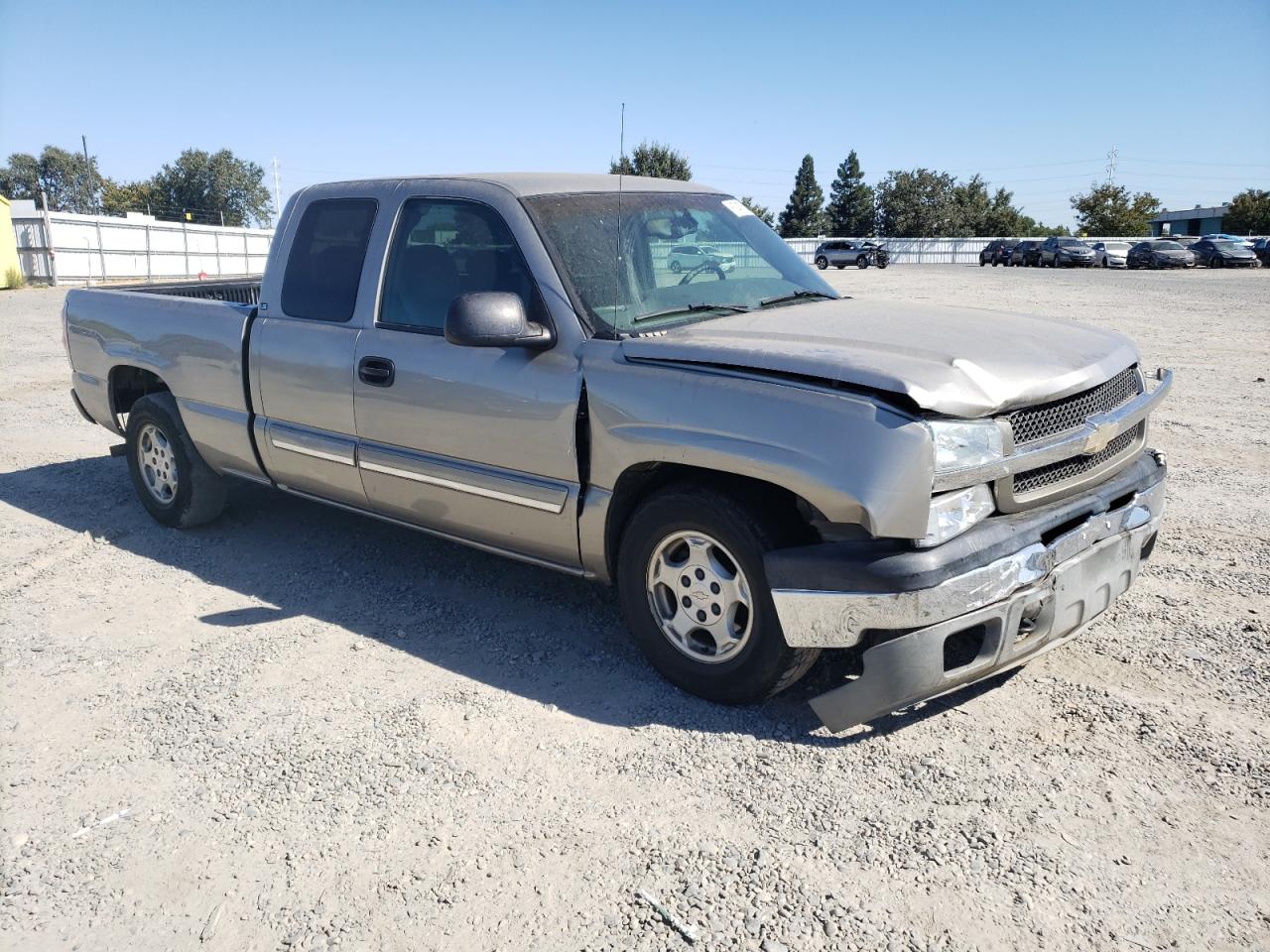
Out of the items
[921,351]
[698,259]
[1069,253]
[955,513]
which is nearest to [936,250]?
[1069,253]

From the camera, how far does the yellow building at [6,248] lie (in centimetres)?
3031

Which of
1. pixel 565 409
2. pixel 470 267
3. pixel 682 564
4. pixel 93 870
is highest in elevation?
pixel 470 267

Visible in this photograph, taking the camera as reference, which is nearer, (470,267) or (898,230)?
(470,267)

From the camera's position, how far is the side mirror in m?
3.75

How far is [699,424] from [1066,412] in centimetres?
126

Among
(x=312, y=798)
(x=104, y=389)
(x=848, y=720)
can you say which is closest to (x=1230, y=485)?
(x=848, y=720)

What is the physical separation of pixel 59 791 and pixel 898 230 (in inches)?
3722

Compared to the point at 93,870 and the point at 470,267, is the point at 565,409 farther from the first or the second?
the point at 93,870

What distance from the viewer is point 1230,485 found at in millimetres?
6383

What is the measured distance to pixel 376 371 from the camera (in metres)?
4.50

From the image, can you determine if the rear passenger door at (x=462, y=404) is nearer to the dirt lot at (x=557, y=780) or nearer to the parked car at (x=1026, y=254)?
the dirt lot at (x=557, y=780)

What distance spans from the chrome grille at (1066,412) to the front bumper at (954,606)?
0.87 ft

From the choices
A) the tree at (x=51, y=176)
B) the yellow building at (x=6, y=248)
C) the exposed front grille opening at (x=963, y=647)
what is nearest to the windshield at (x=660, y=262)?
the exposed front grille opening at (x=963, y=647)

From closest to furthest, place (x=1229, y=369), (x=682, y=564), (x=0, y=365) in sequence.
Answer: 1. (x=682, y=564)
2. (x=1229, y=369)
3. (x=0, y=365)
